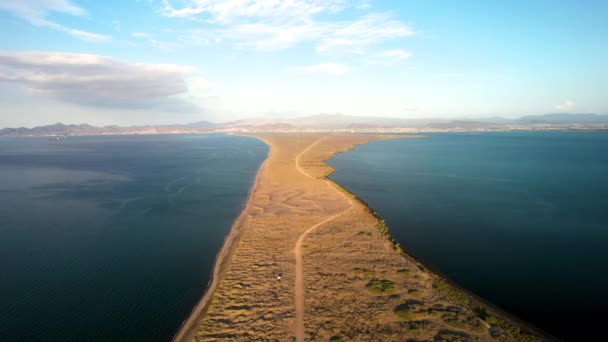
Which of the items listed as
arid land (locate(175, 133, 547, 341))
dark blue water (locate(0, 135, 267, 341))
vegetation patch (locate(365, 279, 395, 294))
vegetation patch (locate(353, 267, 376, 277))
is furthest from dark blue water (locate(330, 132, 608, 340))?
dark blue water (locate(0, 135, 267, 341))

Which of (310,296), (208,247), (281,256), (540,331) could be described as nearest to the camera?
(540,331)

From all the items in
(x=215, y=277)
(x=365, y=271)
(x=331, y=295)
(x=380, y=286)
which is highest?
(x=365, y=271)

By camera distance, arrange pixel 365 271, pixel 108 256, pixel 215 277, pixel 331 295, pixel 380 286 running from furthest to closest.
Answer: pixel 108 256
pixel 215 277
pixel 365 271
pixel 380 286
pixel 331 295

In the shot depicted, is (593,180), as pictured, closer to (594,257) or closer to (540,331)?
(594,257)

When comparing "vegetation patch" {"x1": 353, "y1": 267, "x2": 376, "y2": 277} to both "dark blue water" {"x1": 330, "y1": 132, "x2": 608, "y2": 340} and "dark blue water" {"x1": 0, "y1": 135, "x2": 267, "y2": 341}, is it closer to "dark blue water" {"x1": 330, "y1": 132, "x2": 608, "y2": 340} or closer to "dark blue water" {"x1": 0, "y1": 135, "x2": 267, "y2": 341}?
"dark blue water" {"x1": 330, "y1": 132, "x2": 608, "y2": 340}

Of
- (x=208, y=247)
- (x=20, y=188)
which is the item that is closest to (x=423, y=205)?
(x=208, y=247)

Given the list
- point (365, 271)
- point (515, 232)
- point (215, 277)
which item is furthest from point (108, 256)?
point (515, 232)

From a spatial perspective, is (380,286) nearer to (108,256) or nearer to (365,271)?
(365,271)
